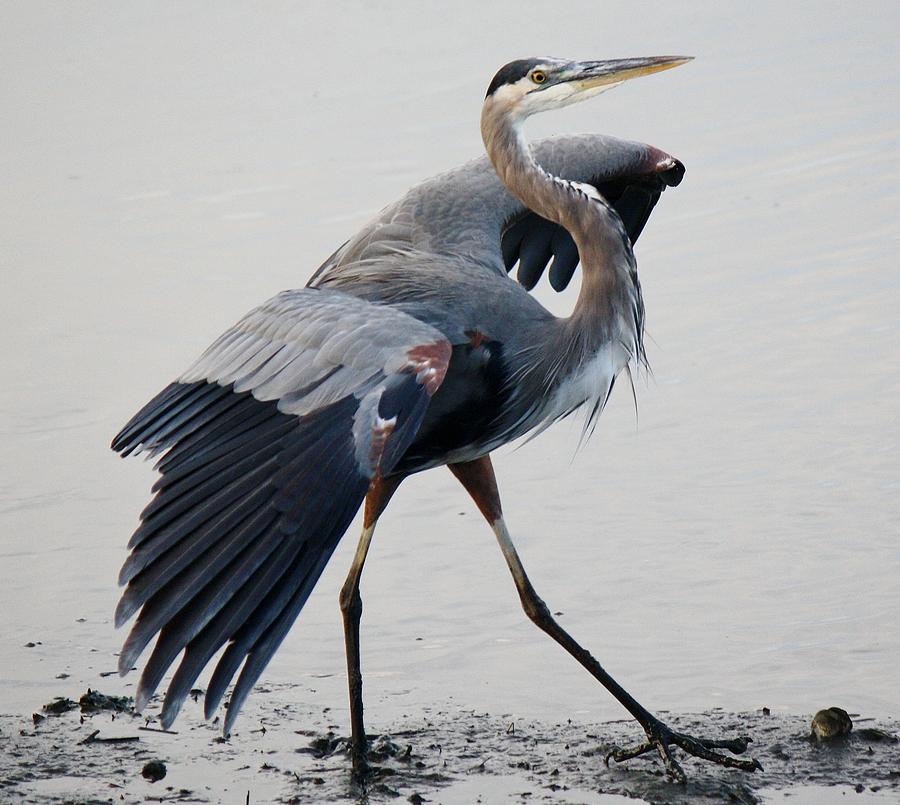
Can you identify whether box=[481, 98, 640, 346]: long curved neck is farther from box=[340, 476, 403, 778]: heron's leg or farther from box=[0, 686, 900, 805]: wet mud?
box=[0, 686, 900, 805]: wet mud

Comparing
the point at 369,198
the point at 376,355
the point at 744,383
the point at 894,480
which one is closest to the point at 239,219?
the point at 369,198

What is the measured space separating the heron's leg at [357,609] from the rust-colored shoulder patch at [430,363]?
0.62 metres

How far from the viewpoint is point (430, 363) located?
4.76m

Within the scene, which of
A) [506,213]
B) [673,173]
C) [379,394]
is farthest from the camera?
[673,173]

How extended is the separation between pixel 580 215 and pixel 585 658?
1.40 metres

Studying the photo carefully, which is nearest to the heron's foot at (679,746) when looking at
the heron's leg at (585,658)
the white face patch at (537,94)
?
the heron's leg at (585,658)

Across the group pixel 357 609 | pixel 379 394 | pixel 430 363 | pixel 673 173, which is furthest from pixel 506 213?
pixel 379 394

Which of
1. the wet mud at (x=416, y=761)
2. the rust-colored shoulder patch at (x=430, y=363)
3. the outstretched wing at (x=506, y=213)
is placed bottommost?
the wet mud at (x=416, y=761)

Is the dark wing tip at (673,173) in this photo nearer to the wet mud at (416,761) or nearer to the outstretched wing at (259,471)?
the outstretched wing at (259,471)

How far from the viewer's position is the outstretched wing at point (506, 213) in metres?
6.17

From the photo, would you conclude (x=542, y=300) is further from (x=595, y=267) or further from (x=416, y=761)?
(x=416, y=761)

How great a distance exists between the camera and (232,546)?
4352 millimetres

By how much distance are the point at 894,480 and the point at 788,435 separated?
62cm

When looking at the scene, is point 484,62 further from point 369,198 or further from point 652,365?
point 652,365
